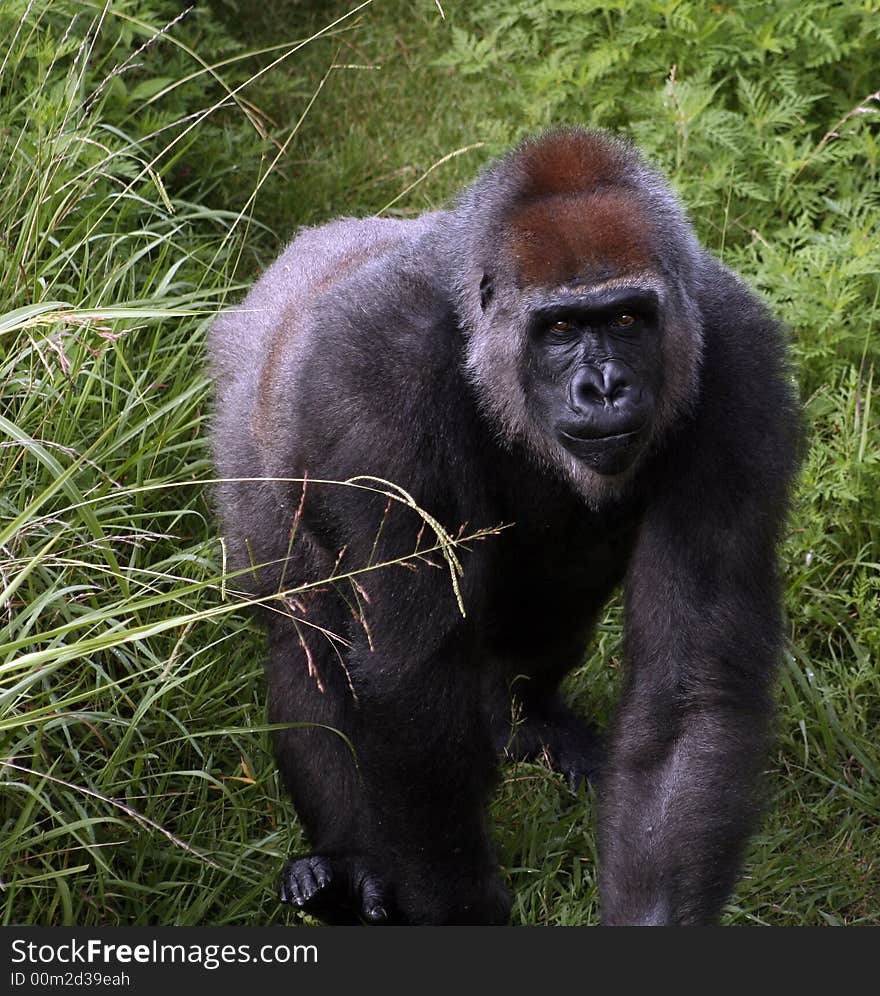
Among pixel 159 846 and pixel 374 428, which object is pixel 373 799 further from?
pixel 374 428

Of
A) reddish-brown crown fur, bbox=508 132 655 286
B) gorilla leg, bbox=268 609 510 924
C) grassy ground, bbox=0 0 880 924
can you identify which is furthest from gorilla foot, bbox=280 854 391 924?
reddish-brown crown fur, bbox=508 132 655 286

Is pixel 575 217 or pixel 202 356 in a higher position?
pixel 575 217

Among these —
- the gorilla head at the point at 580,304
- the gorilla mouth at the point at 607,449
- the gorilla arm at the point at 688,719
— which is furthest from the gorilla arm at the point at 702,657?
the gorilla mouth at the point at 607,449

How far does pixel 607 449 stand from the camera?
368 centimetres

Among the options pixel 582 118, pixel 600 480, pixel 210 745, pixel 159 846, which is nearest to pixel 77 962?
pixel 159 846

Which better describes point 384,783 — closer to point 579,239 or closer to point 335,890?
point 335,890

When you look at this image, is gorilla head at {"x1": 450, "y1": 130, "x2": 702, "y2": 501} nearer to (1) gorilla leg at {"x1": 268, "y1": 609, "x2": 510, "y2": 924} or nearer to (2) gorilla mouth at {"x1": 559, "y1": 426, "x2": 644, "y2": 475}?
(2) gorilla mouth at {"x1": 559, "y1": 426, "x2": 644, "y2": 475}

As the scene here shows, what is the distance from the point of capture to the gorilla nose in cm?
366

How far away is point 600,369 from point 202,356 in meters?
2.14

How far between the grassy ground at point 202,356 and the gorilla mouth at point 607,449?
2.84 ft

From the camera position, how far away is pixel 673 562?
12.8 ft

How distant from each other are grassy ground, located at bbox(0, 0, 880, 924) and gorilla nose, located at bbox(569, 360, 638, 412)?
0.92 meters

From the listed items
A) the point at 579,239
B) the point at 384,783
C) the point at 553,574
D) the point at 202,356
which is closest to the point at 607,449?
the point at 579,239

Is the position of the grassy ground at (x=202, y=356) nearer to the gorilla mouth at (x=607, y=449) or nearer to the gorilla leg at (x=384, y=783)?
the gorilla leg at (x=384, y=783)
